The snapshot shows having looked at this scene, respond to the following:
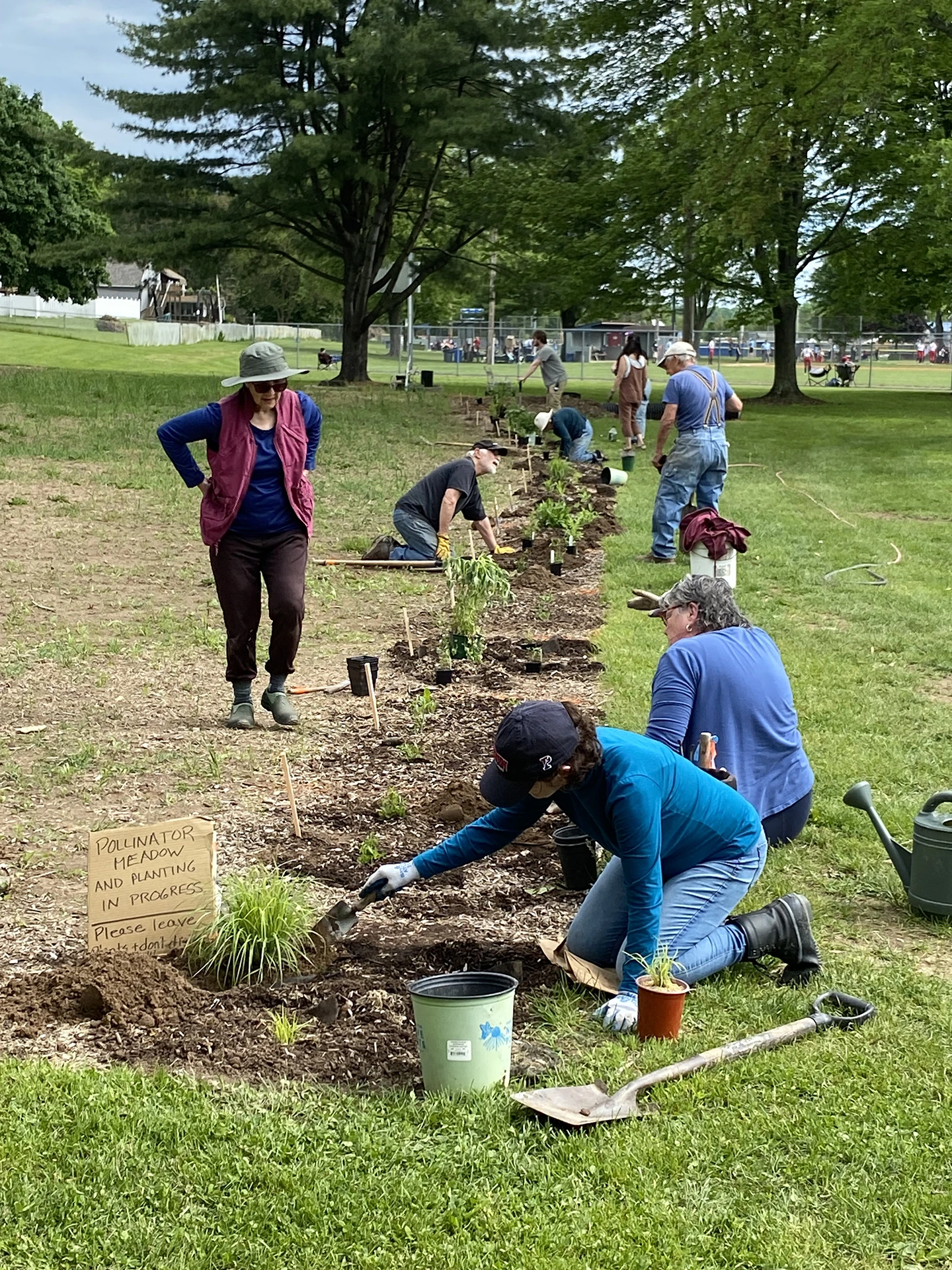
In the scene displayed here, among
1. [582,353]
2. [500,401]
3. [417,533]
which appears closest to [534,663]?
[417,533]

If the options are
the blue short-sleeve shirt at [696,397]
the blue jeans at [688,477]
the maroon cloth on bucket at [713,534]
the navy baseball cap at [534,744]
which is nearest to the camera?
the navy baseball cap at [534,744]

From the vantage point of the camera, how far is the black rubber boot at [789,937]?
4.43m

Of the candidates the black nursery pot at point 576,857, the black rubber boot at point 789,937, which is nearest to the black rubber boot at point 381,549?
the black nursery pot at point 576,857

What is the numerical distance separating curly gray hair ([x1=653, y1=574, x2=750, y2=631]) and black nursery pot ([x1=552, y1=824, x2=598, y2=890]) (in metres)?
0.94

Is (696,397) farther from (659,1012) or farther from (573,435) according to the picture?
(573,435)

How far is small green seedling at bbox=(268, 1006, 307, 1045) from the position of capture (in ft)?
12.7

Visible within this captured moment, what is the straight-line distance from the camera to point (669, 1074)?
3678mm

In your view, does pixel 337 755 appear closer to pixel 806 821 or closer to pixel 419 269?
pixel 806 821

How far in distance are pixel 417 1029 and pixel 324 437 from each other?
1829 cm

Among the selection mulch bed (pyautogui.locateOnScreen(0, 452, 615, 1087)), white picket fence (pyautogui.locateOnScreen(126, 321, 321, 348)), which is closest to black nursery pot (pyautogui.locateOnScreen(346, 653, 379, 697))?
mulch bed (pyautogui.locateOnScreen(0, 452, 615, 1087))

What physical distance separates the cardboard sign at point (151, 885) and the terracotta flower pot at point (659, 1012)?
1380mm

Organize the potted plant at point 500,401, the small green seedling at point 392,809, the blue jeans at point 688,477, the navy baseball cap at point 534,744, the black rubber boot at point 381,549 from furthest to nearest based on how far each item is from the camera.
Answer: the potted plant at point 500,401
the black rubber boot at point 381,549
the blue jeans at point 688,477
the small green seedling at point 392,809
the navy baseball cap at point 534,744

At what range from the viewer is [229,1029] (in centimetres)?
398

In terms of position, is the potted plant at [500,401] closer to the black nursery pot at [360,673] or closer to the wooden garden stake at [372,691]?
the black nursery pot at [360,673]
